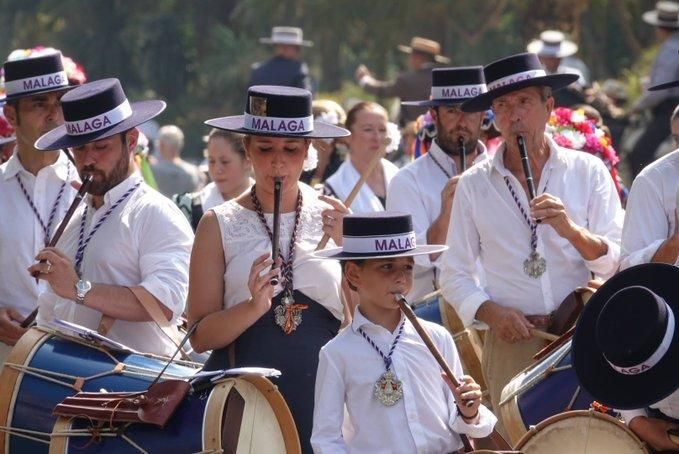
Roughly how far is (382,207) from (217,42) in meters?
25.1

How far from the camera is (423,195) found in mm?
9523

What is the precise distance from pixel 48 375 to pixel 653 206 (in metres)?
2.55

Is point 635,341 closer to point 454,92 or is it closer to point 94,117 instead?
point 94,117

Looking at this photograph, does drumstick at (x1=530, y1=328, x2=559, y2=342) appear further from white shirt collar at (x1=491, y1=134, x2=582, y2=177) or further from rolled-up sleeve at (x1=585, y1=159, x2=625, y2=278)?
white shirt collar at (x1=491, y1=134, x2=582, y2=177)

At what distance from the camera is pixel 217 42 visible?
117 feet

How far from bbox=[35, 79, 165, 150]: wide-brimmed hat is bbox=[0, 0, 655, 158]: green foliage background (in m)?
18.4

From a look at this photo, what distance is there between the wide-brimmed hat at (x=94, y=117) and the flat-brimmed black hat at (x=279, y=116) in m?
0.67

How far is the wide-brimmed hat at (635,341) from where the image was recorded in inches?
226

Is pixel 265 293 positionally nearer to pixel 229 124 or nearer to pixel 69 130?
pixel 229 124

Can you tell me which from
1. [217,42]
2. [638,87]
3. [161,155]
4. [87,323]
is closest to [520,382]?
[87,323]

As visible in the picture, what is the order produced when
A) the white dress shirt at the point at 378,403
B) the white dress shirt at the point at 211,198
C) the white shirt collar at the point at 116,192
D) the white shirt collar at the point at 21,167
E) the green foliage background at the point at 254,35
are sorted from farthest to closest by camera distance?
the green foliage background at the point at 254,35, the white dress shirt at the point at 211,198, the white shirt collar at the point at 21,167, the white shirt collar at the point at 116,192, the white dress shirt at the point at 378,403

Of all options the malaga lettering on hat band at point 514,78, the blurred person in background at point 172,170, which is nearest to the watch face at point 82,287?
the malaga lettering on hat band at point 514,78

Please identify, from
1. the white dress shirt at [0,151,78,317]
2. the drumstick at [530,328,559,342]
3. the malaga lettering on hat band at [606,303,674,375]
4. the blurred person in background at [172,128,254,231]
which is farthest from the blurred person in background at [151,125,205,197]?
the malaga lettering on hat band at [606,303,674,375]

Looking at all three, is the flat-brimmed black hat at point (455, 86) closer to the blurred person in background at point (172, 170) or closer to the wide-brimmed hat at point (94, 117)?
the wide-brimmed hat at point (94, 117)
